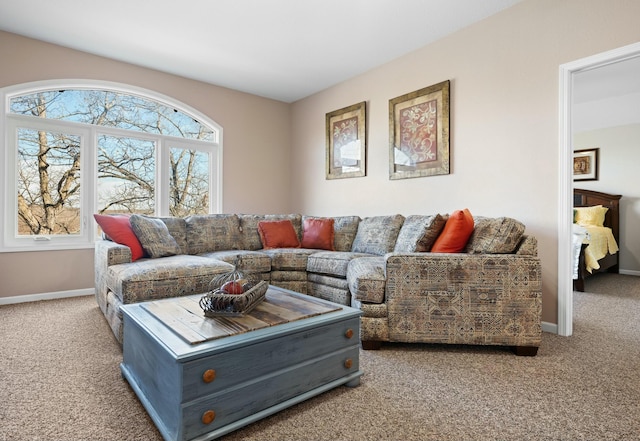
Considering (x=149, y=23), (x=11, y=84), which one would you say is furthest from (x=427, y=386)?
(x=11, y=84)

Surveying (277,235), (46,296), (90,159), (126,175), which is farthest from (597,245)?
(46,296)

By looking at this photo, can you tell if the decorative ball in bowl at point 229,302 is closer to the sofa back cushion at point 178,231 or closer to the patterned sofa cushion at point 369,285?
the patterned sofa cushion at point 369,285

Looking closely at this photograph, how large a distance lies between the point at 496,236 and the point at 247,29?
2817 millimetres

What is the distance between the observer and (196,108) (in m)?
4.48

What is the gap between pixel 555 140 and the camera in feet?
8.77

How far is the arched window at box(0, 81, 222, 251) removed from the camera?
3475 mm

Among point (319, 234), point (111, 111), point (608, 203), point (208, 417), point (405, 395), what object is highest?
point (111, 111)

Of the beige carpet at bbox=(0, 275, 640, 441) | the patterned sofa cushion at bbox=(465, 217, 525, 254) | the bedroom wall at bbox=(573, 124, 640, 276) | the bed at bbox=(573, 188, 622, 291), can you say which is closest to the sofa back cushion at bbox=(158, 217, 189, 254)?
the beige carpet at bbox=(0, 275, 640, 441)

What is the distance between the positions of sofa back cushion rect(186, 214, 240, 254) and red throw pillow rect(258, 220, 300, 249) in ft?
0.95

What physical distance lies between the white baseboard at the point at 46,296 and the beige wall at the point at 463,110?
0.06 metres

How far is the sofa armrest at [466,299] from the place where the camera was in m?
2.19

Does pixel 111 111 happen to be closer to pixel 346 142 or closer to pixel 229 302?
pixel 346 142

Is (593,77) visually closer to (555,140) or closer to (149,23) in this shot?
(555,140)

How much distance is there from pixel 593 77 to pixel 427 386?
4.45m
